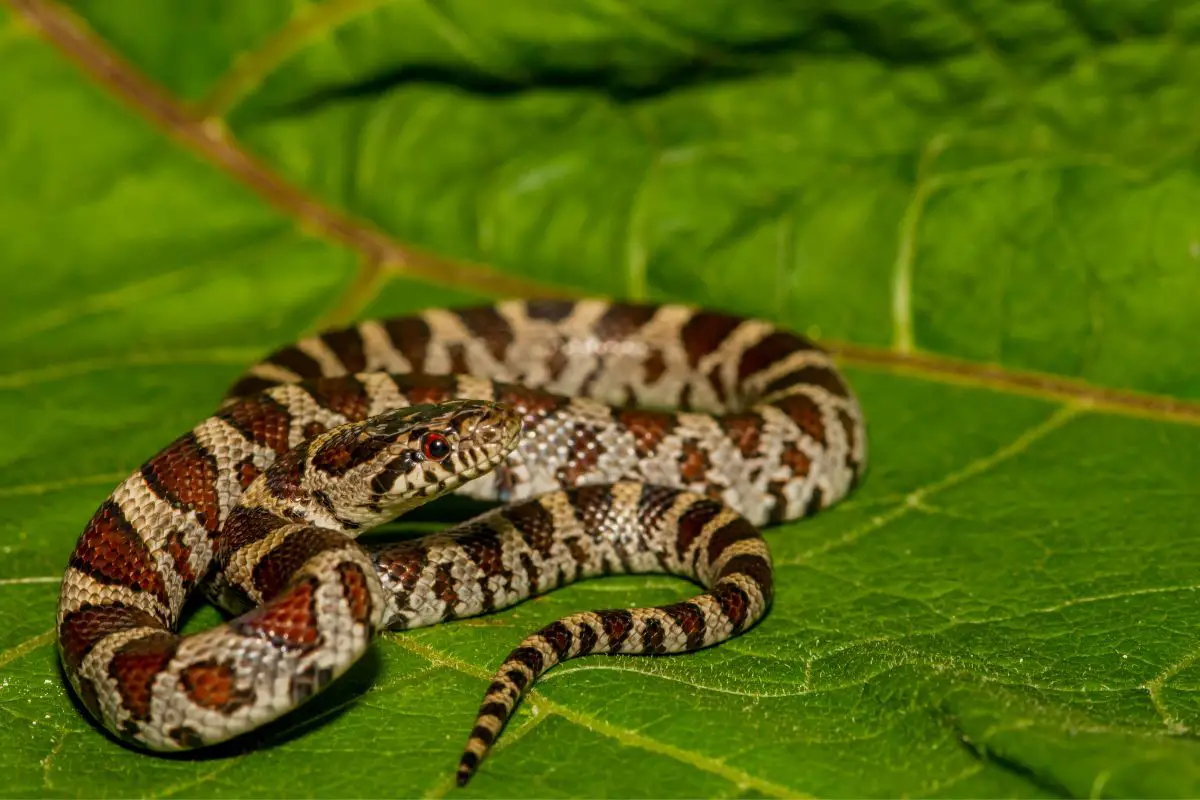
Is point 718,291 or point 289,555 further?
point 718,291

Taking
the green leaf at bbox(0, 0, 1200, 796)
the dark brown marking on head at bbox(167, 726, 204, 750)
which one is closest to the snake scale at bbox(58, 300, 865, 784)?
the dark brown marking on head at bbox(167, 726, 204, 750)

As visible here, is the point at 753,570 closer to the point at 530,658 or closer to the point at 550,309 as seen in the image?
the point at 530,658

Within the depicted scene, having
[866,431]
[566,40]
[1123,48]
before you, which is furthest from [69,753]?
[1123,48]

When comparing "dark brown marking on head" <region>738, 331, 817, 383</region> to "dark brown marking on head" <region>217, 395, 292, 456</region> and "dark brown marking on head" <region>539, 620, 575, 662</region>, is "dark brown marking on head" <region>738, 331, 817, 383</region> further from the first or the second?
"dark brown marking on head" <region>539, 620, 575, 662</region>

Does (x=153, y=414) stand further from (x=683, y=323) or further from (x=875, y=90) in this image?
(x=875, y=90)

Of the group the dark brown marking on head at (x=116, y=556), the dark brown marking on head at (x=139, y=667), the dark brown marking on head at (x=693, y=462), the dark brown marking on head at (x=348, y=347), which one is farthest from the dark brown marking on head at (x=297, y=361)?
the dark brown marking on head at (x=139, y=667)

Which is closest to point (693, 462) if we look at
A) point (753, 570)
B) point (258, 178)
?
point (753, 570)

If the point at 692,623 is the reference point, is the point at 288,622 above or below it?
above
